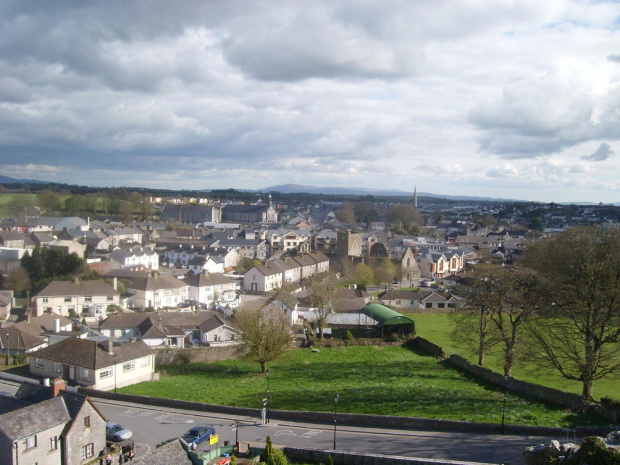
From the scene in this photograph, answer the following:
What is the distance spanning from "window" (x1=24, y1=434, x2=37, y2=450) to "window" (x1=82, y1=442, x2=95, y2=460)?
6.01 feet

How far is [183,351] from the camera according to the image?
3409cm

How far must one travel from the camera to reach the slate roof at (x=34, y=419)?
54.7 feet

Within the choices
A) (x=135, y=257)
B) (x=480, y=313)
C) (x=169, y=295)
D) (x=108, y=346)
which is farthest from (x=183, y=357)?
(x=135, y=257)

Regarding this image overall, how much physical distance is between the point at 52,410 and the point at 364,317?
2960cm

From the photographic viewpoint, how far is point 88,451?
1859 centimetres

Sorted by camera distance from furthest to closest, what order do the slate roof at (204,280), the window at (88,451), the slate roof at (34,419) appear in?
the slate roof at (204,280) → the window at (88,451) → the slate roof at (34,419)

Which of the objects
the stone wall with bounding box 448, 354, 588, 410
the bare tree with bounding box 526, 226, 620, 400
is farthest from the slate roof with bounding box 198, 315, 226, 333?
the bare tree with bounding box 526, 226, 620, 400

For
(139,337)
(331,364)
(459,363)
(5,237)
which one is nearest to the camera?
(459,363)

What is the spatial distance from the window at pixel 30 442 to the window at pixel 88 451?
183 centimetres

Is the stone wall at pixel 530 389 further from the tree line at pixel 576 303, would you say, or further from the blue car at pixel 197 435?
the blue car at pixel 197 435

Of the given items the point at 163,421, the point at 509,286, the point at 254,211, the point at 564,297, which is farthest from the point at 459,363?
the point at 254,211

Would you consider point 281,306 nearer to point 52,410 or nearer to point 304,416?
point 304,416

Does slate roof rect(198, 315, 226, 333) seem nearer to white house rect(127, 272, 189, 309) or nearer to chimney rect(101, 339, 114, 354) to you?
white house rect(127, 272, 189, 309)

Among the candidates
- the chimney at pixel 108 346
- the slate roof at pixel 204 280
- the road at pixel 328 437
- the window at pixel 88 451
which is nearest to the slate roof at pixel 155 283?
the slate roof at pixel 204 280
